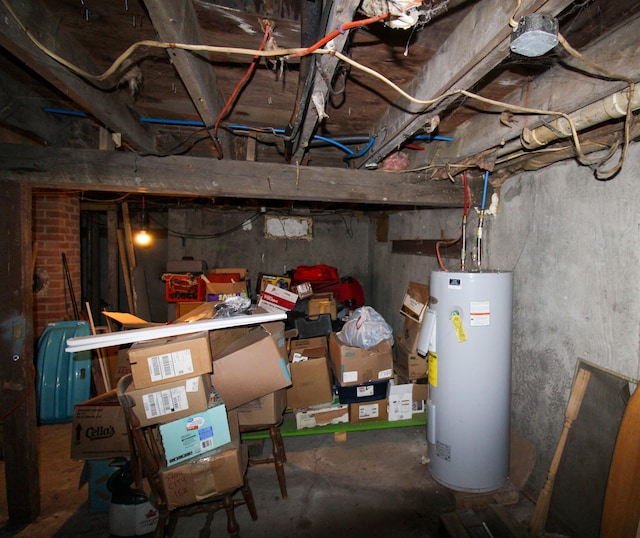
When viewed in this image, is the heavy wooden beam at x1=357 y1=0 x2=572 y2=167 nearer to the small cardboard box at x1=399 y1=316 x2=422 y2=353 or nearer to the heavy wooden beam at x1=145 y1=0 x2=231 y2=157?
the heavy wooden beam at x1=145 y1=0 x2=231 y2=157

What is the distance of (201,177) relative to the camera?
179 centimetres

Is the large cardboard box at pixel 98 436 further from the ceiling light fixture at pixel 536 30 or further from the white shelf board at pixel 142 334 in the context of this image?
the ceiling light fixture at pixel 536 30

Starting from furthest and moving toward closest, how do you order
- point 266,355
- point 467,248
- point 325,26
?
1. point 467,248
2. point 266,355
3. point 325,26

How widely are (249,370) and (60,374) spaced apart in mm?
2666

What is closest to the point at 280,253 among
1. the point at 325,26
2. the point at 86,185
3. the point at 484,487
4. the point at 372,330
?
the point at 372,330

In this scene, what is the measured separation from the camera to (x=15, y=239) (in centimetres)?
176

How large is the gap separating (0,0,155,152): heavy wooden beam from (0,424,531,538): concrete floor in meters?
2.48

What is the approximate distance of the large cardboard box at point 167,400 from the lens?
163 cm

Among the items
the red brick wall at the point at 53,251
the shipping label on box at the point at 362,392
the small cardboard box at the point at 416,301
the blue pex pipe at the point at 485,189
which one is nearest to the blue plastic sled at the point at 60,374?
the red brick wall at the point at 53,251

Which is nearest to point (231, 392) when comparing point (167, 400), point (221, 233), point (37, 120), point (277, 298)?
point (167, 400)

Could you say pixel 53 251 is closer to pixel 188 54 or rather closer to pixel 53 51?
pixel 53 51

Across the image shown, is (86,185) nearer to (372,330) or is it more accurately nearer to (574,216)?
(372,330)

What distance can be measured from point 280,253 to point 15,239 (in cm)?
360

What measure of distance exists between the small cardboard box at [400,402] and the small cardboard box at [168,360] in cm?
184
